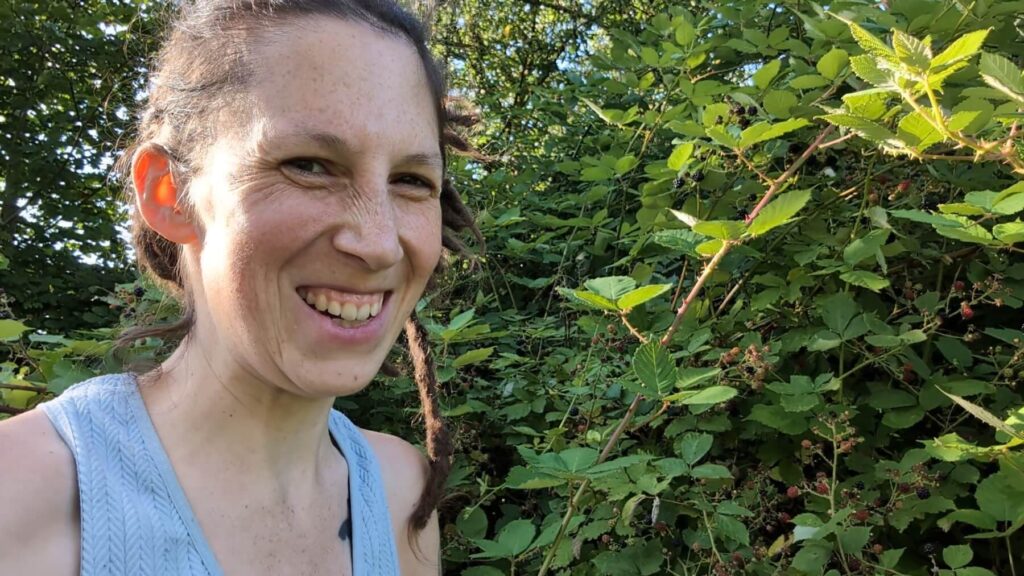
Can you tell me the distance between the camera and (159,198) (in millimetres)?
1168

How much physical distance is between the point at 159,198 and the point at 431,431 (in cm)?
68

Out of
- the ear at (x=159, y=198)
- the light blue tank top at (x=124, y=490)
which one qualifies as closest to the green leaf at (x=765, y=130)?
the ear at (x=159, y=198)

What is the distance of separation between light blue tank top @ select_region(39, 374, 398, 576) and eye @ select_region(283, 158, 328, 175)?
45 centimetres

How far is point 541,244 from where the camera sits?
7.88 ft

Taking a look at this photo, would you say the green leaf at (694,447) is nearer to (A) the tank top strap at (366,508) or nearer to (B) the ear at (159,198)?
(A) the tank top strap at (366,508)

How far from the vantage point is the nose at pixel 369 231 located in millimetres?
1062

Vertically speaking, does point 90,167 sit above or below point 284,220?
below

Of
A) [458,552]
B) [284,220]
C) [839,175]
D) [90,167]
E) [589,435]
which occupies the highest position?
[284,220]

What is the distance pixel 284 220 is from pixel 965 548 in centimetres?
122

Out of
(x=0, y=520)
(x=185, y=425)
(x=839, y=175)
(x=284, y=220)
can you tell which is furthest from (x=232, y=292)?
(x=839, y=175)

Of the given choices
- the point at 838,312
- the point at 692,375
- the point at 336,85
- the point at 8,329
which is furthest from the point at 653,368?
the point at 8,329

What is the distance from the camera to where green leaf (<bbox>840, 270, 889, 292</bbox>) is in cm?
147

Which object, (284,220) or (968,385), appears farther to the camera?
A: (968,385)

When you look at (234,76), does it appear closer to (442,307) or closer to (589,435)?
(589,435)
